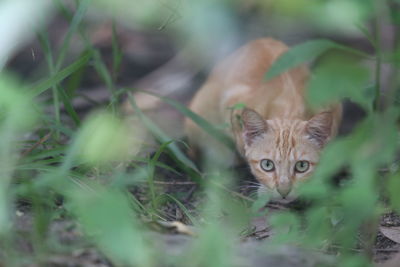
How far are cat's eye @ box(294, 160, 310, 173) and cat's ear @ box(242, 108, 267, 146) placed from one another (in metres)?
0.32

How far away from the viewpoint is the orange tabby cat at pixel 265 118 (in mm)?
3473

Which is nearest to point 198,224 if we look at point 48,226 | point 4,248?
point 48,226

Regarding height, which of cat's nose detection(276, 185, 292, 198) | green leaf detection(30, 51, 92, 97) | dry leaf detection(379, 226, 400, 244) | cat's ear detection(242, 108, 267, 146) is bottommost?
cat's nose detection(276, 185, 292, 198)

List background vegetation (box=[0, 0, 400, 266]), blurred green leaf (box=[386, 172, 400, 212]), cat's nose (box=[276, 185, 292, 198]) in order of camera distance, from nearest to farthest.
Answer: background vegetation (box=[0, 0, 400, 266]) → blurred green leaf (box=[386, 172, 400, 212]) → cat's nose (box=[276, 185, 292, 198])

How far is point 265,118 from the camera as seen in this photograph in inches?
159

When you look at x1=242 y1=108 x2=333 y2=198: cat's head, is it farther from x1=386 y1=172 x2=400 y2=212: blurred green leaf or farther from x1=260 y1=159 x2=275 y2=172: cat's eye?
x1=386 y1=172 x2=400 y2=212: blurred green leaf

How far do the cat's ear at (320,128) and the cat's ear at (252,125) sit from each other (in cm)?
30

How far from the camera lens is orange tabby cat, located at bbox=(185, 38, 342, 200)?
11.4ft

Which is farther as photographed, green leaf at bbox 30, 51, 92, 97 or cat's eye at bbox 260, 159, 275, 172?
cat's eye at bbox 260, 159, 275, 172

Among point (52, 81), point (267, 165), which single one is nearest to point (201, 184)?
point (267, 165)

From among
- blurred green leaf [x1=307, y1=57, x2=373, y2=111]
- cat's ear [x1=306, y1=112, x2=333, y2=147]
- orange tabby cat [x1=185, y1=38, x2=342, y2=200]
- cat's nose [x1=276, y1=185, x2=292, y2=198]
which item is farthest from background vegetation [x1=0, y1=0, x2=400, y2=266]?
cat's ear [x1=306, y1=112, x2=333, y2=147]

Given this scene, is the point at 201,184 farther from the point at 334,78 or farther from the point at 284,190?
the point at 334,78

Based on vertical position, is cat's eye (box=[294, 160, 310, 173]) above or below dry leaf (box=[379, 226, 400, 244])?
below

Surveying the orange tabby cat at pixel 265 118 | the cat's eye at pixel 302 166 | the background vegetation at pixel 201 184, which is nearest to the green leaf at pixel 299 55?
the background vegetation at pixel 201 184
